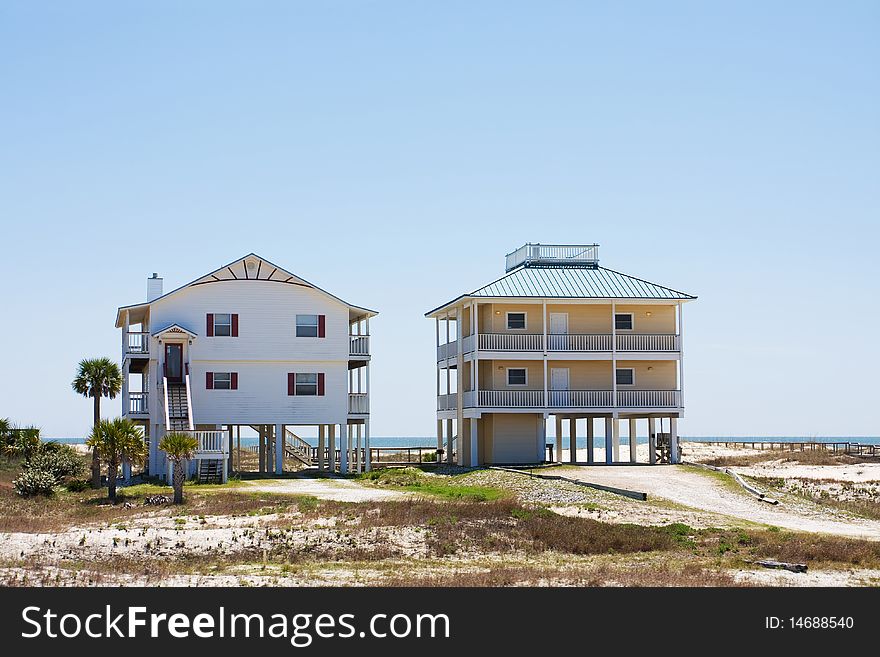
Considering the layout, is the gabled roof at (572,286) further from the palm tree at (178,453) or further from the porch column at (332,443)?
the palm tree at (178,453)

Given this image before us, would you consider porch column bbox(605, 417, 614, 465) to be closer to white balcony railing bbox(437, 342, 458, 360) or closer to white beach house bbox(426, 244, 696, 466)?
white beach house bbox(426, 244, 696, 466)

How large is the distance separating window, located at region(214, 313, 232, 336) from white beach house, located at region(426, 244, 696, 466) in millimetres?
10474

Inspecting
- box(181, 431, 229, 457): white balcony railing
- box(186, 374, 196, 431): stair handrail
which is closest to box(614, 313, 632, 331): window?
box(181, 431, 229, 457): white balcony railing

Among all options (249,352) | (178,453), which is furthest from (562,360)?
(178,453)

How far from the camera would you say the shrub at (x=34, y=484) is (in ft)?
133

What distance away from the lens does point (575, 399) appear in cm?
5366

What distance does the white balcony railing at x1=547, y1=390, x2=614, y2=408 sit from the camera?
53625 mm

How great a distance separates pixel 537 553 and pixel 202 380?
28.2 m

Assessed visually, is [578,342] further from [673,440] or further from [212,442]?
[212,442]

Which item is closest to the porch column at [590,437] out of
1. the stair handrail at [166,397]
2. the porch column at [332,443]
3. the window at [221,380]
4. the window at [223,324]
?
the porch column at [332,443]
